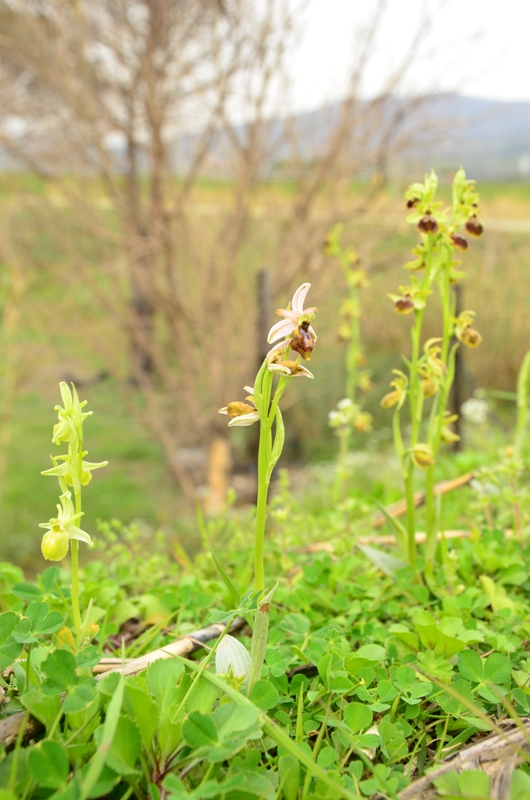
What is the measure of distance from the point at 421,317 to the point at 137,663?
70cm

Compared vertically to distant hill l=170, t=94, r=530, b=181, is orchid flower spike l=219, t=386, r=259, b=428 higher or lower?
lower

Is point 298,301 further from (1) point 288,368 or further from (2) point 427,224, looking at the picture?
(2) point 427,224

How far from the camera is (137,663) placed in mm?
747

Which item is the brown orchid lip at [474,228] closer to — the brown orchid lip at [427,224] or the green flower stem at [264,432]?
the brown orchid lip at [427,224]

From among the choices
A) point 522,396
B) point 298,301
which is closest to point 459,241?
point 298,301

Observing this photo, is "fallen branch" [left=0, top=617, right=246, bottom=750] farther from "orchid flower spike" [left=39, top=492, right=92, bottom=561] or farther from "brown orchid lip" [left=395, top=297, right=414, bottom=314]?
"brown orchid lip" [left=395, top=297, right=414, bottom=314]

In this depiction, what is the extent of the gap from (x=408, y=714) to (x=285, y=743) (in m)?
0.24

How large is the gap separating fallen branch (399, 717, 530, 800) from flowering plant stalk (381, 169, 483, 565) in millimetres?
433

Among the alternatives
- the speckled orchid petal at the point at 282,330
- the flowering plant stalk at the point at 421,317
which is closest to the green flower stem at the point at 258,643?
the speckled orchid petal at the point at 282,330

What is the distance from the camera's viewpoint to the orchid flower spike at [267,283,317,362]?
685 mm

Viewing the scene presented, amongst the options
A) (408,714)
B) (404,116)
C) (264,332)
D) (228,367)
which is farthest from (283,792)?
(404,116)

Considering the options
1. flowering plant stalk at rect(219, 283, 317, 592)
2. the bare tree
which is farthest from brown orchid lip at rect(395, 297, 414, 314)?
the bare tree

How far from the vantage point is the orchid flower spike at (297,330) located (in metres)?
0.69

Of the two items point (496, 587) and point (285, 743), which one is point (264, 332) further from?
point (285, 743)
